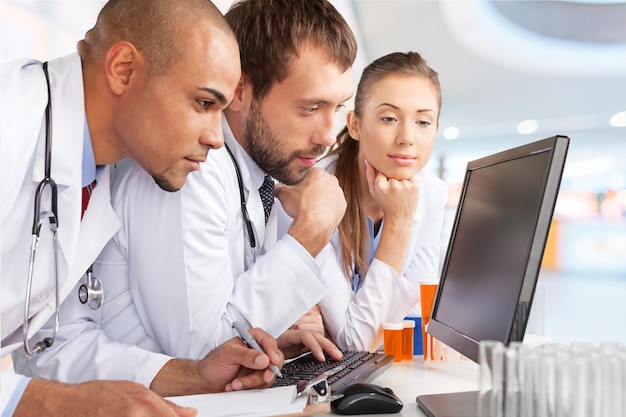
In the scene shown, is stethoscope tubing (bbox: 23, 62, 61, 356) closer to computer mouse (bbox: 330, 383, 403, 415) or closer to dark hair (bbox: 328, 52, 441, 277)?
computer mouse (bbox: 330, 383, 403, 415)

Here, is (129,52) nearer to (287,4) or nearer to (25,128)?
(25,128)

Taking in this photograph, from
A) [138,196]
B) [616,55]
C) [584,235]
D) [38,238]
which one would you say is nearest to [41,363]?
[38,238]

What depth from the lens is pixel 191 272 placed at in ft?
4.35

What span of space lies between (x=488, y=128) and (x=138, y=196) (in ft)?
30.4

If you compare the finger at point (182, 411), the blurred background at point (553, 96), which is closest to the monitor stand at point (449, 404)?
the finger at point (182, 411)

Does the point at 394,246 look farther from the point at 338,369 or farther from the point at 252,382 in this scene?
the point at 252,382

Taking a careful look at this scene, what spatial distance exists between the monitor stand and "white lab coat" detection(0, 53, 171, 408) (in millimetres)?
524

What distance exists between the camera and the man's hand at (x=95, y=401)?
811mm

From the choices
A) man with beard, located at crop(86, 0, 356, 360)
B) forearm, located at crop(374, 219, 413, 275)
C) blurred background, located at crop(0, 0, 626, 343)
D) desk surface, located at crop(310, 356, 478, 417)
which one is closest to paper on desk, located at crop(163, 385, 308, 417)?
desk surface, located at crop(310, 356, 478, 417)

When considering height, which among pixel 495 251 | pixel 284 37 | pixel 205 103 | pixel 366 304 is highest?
pixel 284 37

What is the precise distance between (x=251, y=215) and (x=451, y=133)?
9.09 meters

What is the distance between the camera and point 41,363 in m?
1.26

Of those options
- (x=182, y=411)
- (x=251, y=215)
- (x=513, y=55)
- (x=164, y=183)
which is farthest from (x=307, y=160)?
(x=513, y=55)

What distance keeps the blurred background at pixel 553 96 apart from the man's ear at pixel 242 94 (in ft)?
2.43
